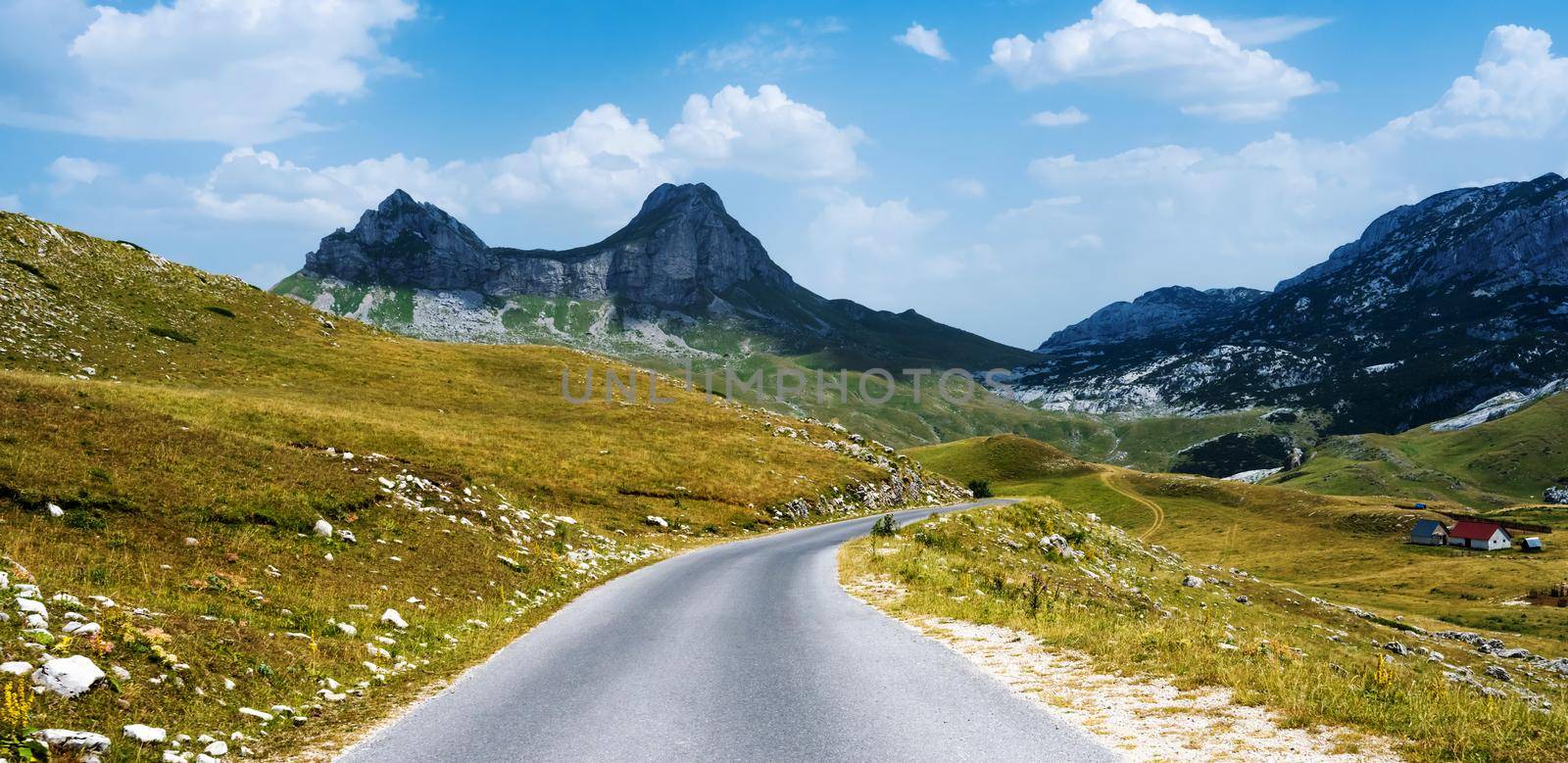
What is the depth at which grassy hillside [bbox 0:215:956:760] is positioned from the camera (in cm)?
1019

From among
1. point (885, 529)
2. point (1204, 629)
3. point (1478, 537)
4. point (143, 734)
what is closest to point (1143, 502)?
point (1478, 537)

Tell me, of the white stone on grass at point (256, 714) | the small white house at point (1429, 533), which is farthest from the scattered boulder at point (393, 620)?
the small white house at point (1429, 533)

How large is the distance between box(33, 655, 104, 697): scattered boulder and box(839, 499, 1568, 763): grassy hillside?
12.4 meters

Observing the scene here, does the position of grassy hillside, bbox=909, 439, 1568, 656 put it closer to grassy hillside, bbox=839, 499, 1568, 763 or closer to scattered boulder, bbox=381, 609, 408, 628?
grassy hillside, bbox=839, 499, 1568, 763

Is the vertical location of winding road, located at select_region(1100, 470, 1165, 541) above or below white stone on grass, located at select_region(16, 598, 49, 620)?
below

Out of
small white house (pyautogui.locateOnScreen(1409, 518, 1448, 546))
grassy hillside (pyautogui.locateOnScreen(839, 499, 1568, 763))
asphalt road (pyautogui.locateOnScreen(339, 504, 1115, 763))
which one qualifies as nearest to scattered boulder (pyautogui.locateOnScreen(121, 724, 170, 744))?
asphalt road (pyautogui.locateOnScreen(339, 504, 1115, 763))

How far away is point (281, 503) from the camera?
19797 millimetres

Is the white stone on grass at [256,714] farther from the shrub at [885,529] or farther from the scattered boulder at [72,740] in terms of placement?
the shrub at [885,529]

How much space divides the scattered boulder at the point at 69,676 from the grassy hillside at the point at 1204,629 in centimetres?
1241

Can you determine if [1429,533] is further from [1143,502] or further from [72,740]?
[72,740]

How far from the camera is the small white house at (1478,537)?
114 meters

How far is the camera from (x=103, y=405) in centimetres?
2547

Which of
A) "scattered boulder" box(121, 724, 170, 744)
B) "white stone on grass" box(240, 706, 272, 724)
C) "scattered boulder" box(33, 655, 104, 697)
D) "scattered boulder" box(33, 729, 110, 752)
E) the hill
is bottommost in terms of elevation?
the hill

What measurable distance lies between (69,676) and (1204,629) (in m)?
18.1
